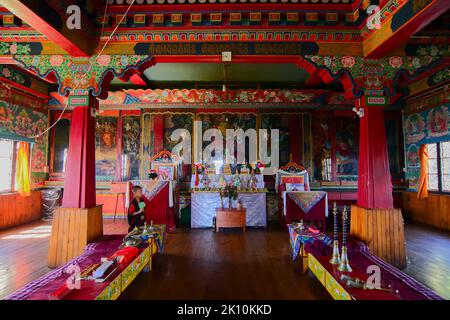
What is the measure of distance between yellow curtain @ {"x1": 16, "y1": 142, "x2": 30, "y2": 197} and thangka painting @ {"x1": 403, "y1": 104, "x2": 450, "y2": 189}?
13235 millimetres

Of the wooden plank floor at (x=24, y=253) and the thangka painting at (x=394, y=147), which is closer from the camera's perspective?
the wooden plank floor at (x=24, y=253)

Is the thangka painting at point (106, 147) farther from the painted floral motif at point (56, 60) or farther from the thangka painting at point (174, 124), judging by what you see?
the painted floral motif at point (56, 60)

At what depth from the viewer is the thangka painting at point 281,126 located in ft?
28.3

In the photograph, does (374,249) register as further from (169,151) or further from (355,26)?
(169,151)

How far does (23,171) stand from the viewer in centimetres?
767

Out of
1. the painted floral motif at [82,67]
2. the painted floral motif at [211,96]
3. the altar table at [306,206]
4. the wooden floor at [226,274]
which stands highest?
the painted floral motif at [211,96]

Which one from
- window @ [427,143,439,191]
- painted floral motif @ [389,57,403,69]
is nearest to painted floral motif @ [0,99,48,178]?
painted floral motif @ [389,57,403,69]

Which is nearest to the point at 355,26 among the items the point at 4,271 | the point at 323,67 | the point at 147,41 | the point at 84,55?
the point at 323,67

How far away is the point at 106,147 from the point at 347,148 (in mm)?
9173

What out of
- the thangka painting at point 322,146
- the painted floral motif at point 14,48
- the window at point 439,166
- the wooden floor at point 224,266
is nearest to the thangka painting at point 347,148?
the thangka painting at point 322,146

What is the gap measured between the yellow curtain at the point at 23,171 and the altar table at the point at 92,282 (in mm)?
5540

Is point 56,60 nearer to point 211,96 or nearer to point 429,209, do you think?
point 211,96

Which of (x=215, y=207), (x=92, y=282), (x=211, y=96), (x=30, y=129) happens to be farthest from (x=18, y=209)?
(x=211, y=96)

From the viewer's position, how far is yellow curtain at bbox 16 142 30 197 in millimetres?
7629
